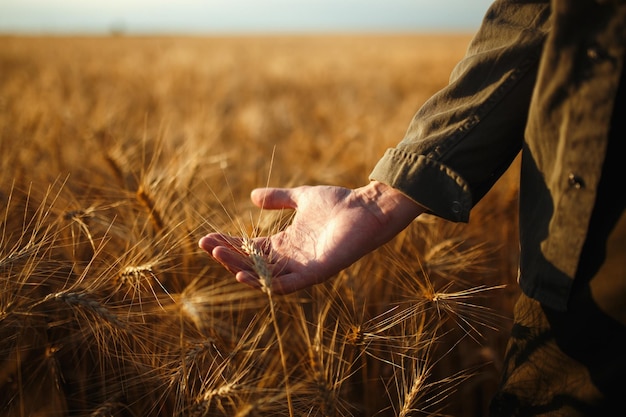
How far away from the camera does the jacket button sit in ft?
2.36

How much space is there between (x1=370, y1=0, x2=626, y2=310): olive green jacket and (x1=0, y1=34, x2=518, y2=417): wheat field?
193 mm

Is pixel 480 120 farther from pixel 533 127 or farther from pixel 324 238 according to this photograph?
pixel 324 238

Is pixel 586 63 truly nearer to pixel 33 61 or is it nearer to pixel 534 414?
pixel 534 414

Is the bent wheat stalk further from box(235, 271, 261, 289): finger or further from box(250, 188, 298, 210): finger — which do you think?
box(250, 188, 298, 210): finger

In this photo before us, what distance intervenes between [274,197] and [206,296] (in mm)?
274

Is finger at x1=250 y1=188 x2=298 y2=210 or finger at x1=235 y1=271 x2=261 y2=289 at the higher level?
finger at x1=250 y1=188 x2=298 y2=210

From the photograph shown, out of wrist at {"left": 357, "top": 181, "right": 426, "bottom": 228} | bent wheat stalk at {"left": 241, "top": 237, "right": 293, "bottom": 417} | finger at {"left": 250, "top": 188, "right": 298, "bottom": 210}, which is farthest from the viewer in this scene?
finger at {"left": 250, "top": 188, "right": 298, "bottom": 210}

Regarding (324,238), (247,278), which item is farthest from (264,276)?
(324,238)

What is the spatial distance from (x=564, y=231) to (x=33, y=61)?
327 inches

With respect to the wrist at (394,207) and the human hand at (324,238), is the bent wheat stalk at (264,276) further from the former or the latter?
the wrist at (394,207)

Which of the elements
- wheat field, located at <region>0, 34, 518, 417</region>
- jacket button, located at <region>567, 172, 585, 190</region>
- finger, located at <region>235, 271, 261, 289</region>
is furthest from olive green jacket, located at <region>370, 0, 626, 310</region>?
finger, located at <region>235, 271, 261, 289</region>

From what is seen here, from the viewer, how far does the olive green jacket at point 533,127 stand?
713 millimetres

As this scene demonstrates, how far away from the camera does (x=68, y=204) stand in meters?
1.28

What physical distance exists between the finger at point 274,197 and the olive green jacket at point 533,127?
250 millimetres
